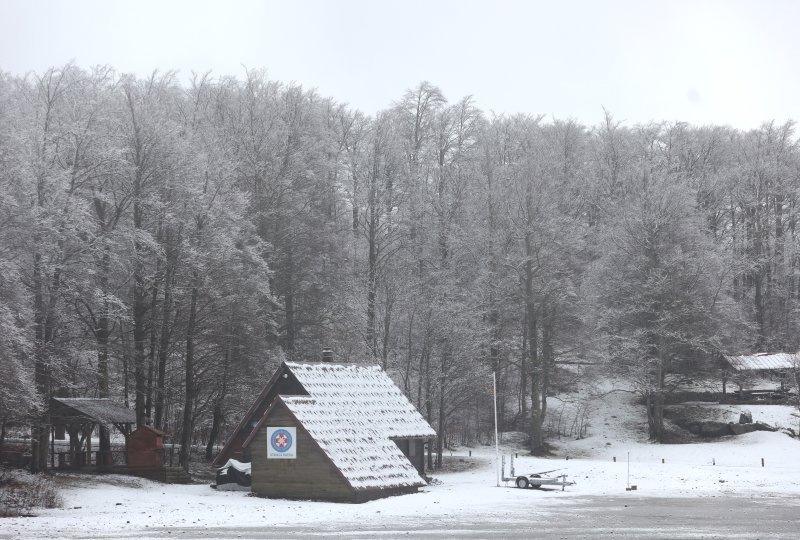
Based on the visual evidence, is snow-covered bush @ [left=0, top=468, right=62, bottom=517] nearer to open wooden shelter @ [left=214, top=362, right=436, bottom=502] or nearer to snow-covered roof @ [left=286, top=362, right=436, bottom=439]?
open wooden shelter @ [left=214, top=362, right=436, bottom=502]

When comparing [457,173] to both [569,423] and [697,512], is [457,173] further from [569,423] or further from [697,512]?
[697,512]

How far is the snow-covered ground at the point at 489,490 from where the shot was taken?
79.7 ft

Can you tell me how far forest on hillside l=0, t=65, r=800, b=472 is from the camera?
34156 mm

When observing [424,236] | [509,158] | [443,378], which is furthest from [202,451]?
[509,158]

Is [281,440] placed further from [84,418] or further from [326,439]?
[84,418]

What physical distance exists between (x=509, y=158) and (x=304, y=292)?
72.2 ft

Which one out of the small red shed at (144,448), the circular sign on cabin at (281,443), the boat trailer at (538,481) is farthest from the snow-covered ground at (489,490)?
the circular sign on cabin at (281,443)

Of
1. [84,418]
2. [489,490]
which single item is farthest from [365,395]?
[84,418]

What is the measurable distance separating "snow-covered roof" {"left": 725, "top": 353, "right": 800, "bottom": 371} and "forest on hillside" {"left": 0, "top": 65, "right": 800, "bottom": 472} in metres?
1.19

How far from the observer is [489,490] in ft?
114

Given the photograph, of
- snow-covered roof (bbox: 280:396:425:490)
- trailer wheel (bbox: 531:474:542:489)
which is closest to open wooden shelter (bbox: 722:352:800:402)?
trailer wheel (bbox: 531:474:542:489)

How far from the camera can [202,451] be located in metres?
49.1

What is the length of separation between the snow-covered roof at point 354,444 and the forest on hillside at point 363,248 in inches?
298

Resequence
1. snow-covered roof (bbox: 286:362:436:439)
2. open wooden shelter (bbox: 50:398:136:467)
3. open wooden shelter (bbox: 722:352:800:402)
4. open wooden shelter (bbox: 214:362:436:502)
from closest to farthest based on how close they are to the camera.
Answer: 1. open wooden shelter (bbox: 214:362:436:502)
2. open wooden shelter (bbox: 50:398:136:467)
3. snow-covered roof (bbox: 286:362:436:439)
4. open wooden shelter (bbox: 722:352:800:402)
